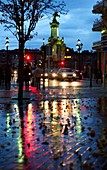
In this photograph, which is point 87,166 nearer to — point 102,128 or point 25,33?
point 102,128

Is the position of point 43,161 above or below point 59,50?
below

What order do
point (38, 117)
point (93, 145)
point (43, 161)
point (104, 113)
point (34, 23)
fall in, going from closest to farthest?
point (43, 161) → point (93, 145) → point (38, 117) → point (104, 113) → point (34, 23)

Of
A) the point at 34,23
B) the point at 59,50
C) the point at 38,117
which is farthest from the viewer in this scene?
the point at 59,50

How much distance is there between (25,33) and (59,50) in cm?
11611

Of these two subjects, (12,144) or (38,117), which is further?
(38,117)

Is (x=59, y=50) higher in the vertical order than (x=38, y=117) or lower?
higher

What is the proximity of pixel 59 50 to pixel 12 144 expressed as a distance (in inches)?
5075

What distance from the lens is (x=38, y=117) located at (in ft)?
48.5

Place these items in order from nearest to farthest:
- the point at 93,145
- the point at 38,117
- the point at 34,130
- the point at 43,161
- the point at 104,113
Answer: the point at 43,161, the point at 93,145, the point at 34,130, the point at 38,117, the point at 104,113

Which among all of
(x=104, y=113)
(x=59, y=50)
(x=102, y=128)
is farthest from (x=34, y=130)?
(x=59, y=50)

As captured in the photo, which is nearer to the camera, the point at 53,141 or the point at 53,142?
the point at 53,142

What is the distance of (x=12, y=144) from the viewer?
369 inches

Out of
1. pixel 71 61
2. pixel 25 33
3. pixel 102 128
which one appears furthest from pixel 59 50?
pixel 102 128

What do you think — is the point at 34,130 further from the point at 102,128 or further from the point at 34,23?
the point at 34,23
